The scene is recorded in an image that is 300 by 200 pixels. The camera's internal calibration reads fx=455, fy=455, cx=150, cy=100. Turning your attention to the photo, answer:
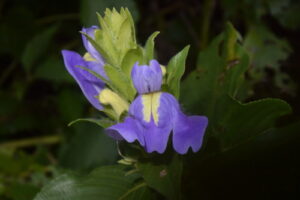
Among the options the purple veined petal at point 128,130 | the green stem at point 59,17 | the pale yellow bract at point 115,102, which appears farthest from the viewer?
the green stem at point 59,17

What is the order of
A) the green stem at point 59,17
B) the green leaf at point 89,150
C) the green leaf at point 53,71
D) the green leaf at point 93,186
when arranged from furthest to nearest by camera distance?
1. the green stem at point 59,17
2. the green leaf at point 53,71
3. the green leaf at point 89,150
4. the green leaf at point 93,186

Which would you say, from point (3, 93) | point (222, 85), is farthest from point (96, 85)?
point (3, 93)

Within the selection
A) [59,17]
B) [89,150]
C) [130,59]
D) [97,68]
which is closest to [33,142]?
[89,150]

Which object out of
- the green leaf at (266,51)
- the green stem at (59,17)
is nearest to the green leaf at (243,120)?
the green leaf at (266,51)

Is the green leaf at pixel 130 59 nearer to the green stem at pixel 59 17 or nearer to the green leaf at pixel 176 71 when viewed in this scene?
the green leaf at pixel 176 71

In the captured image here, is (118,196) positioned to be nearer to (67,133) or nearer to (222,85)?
(222,85)

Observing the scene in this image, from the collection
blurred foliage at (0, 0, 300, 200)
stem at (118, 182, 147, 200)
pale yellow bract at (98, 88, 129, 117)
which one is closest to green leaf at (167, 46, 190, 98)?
blurred foliage at (0, 0, 300, 200)

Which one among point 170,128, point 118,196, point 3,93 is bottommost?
point 3,93
